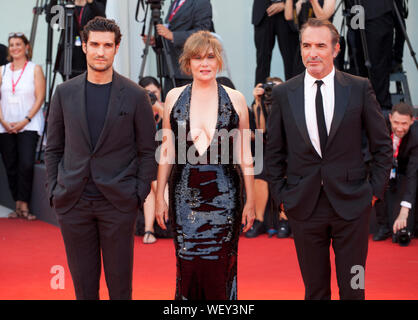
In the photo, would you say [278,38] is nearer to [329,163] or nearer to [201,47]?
[201,47]

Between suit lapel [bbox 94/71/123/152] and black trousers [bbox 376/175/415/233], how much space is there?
3.20 metres

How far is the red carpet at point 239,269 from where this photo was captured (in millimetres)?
4324

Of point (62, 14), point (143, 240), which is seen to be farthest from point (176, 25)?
point (143, 240)

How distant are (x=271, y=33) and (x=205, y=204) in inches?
146

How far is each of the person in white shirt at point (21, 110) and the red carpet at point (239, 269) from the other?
2.76ft

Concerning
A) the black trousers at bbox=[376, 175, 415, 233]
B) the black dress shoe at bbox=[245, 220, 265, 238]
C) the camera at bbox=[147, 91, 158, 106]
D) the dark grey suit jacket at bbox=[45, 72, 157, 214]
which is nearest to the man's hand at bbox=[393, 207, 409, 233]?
the black trousers at bbox=[376, 175, 415, 233]

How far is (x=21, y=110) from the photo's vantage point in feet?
22.0

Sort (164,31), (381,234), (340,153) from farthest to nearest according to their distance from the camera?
(164,31) → (381,234) → (340,153)

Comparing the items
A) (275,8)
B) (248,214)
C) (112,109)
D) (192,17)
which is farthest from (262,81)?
(112,109)

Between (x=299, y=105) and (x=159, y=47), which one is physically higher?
(x=159, y=47)

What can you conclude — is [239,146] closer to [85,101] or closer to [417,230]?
[85,101]

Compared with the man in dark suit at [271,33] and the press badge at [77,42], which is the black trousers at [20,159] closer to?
the press badge at [77,42]

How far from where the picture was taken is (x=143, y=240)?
19.0 ft

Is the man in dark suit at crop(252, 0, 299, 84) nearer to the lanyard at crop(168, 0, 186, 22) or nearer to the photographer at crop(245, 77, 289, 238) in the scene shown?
the photographer at crop(245, 77, 289, 238)
